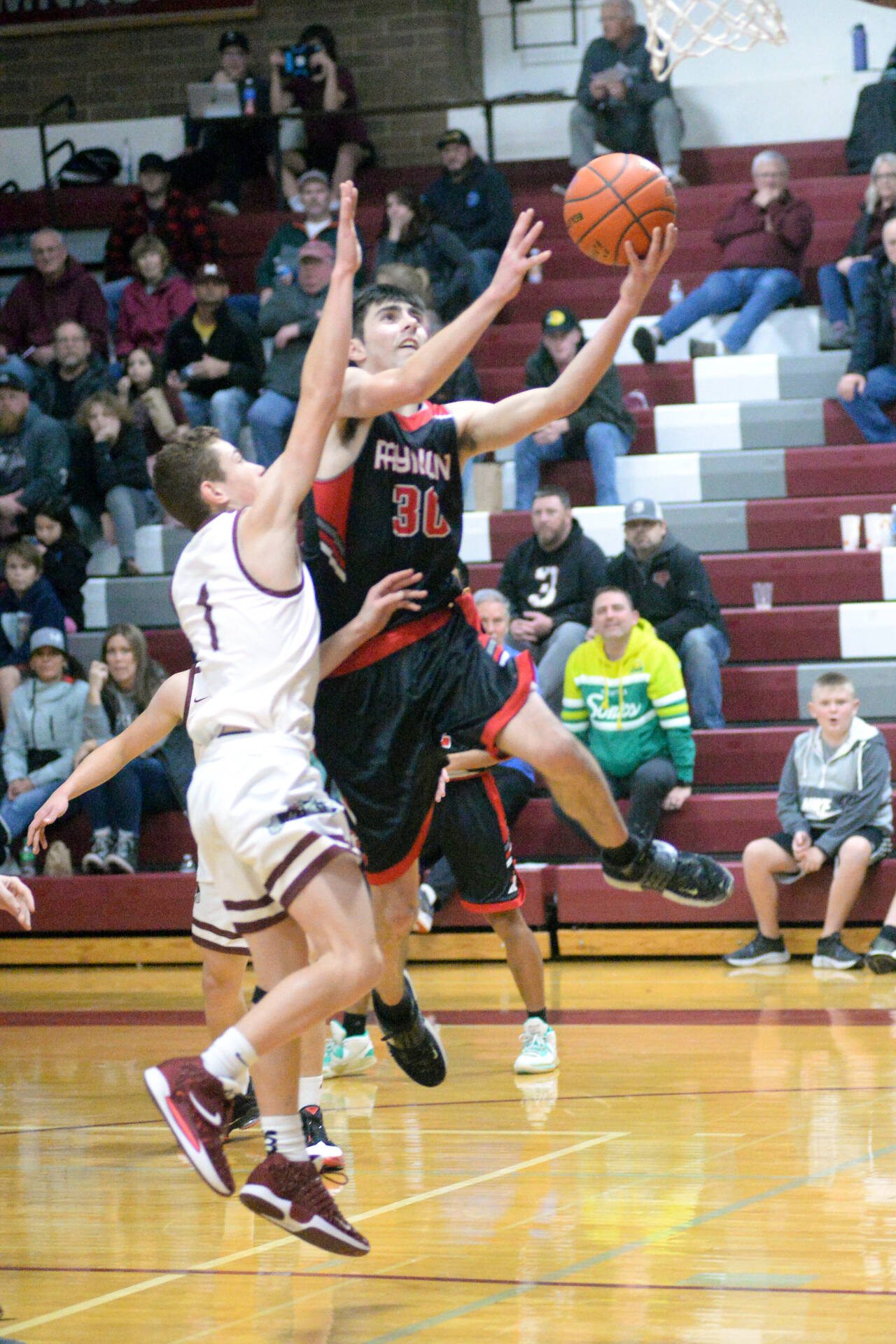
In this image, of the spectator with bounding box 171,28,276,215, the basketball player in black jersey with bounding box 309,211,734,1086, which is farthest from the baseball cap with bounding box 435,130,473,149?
the basketball player in black jersey with bounding box 309,211,734,1086

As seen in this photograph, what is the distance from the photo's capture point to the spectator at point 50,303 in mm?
12094

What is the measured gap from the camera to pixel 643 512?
9.12m

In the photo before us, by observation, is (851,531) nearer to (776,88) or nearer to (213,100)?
(776,88)

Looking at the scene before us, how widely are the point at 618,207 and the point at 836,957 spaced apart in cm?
424

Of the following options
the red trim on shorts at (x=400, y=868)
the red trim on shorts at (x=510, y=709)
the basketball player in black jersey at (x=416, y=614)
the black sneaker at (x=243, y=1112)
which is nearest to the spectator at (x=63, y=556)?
the black sneaker at (x=243, y=1112)

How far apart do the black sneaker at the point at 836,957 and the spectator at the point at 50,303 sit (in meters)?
6.74

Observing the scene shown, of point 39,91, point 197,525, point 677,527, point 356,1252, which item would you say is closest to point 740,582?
point 677,527

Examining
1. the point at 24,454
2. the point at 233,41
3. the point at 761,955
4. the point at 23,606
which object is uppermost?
the point at 233,41

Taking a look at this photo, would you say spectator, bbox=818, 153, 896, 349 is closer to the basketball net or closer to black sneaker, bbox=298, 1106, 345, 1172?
the basketball net

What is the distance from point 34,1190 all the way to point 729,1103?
1993 mm

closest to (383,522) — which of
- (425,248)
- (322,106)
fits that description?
(425,248)

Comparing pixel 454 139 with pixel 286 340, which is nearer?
pixel 286 340

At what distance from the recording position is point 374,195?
13.3 m

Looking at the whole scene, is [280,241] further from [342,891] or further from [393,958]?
[342,891]
